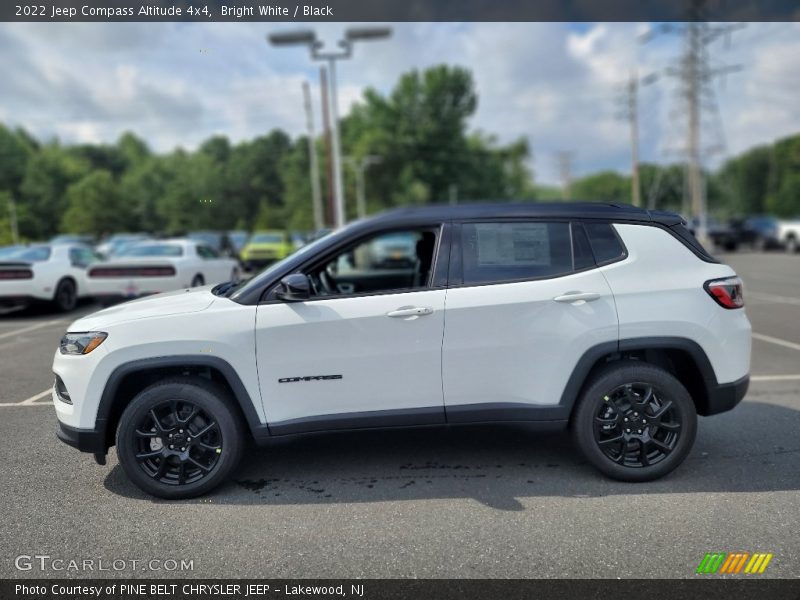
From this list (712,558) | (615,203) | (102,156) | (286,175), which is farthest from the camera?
(102,156)

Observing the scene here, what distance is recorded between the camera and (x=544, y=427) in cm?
387

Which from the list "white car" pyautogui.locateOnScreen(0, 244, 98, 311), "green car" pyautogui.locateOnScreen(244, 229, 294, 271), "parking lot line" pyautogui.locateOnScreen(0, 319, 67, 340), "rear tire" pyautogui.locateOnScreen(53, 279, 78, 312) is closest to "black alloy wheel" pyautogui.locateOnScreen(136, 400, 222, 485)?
"parking lot line" pyautogui.locateOnScreen(0, 319, 67, 340)

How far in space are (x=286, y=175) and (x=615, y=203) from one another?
53574mm

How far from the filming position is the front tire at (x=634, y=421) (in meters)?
3.86

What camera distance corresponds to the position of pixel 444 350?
12.3 feet

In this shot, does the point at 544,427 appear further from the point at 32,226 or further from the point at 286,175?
the point at 286,175

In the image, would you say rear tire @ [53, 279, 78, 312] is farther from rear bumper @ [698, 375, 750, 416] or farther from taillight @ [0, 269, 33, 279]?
rear bumper @ [698, 375, 750, 416]

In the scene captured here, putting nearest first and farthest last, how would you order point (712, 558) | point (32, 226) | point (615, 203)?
1. point (712, 558)
2. point (615, 203)
3. point (32, 226)

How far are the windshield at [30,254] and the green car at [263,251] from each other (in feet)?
29.9

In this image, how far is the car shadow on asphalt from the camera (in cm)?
381

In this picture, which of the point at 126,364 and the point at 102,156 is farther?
the point at 102,156

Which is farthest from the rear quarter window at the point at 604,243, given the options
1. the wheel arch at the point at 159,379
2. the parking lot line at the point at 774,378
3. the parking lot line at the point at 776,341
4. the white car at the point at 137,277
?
the white car at the point at 137,277

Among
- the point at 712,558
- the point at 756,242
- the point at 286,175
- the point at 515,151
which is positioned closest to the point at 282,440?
the point at 712,558

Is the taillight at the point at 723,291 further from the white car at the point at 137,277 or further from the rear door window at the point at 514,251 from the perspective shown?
the white car at the point at 137,277
